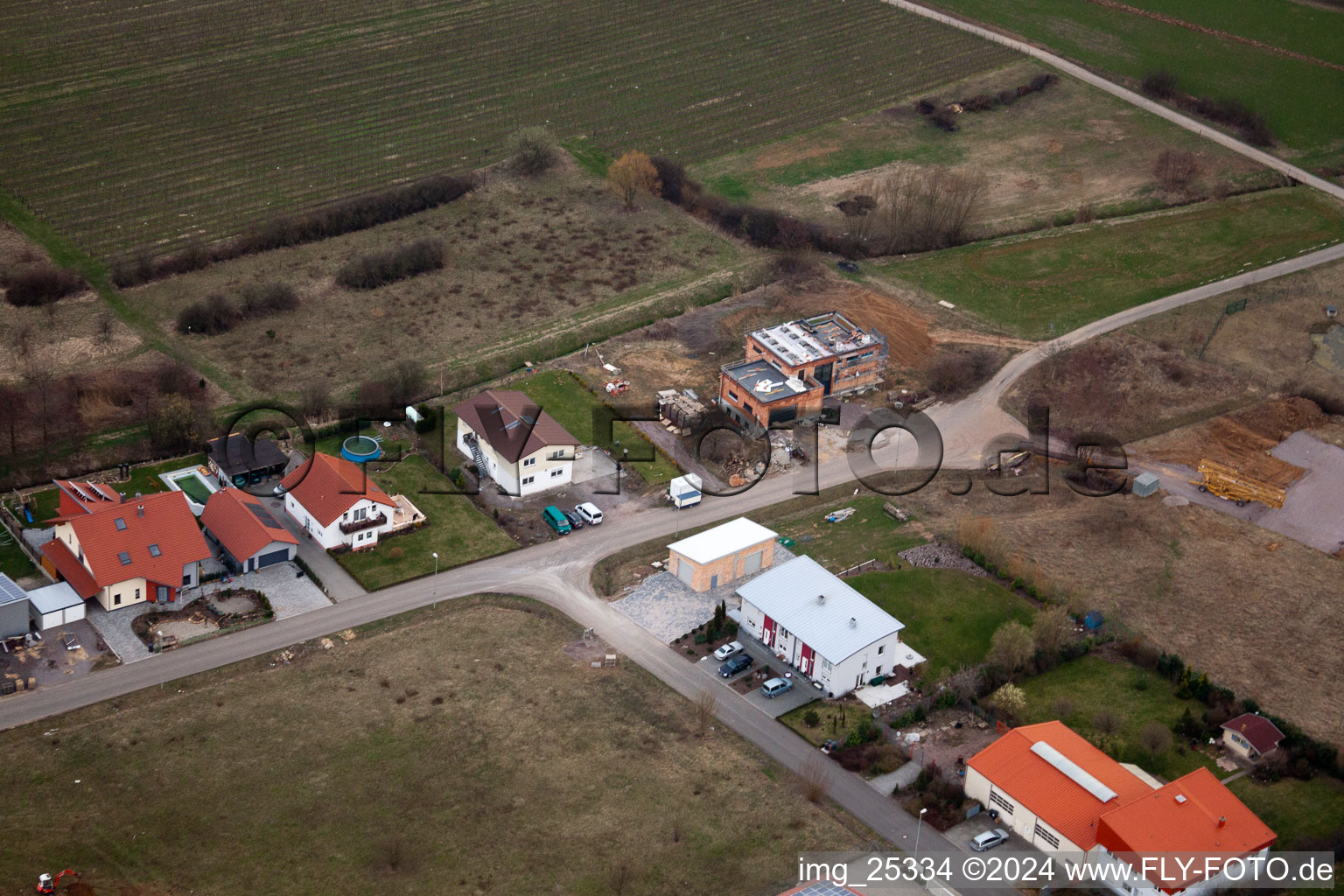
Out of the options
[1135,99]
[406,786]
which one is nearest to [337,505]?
[406,786]

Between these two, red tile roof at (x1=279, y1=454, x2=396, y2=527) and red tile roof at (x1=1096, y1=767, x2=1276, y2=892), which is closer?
red tile roof at (x1=1096, y1=767, x2=1276, y2=892)

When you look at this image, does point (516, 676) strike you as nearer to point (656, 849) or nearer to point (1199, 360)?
point (656, 849)

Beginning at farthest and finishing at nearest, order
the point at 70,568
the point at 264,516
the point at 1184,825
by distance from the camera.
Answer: the point at 264,516 → the point at 70,568 → the point at 1184,825

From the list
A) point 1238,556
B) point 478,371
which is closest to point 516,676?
point 478,371

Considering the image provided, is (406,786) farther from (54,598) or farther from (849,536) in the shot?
(849,536)

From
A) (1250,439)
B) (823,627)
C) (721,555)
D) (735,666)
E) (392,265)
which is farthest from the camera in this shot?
(392,265)

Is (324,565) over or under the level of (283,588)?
under

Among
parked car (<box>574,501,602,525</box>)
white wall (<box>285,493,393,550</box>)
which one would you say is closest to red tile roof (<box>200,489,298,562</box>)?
white wall (<box>285,493,393,550</box>)

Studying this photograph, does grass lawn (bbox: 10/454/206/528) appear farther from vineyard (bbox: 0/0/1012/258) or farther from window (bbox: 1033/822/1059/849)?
window (bbox: 1033/822/1059/849)
